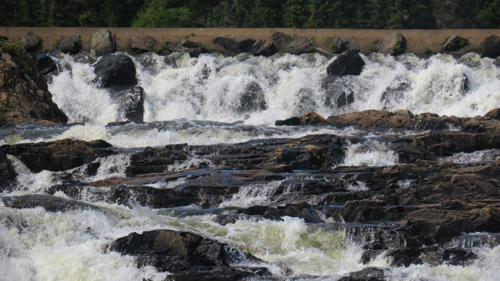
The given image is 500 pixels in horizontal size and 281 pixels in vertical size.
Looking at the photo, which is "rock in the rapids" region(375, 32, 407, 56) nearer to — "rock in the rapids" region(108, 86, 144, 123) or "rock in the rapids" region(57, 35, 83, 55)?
"rock in the rapids" region(108, 86, 144, 123)

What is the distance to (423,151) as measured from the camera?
635 inches

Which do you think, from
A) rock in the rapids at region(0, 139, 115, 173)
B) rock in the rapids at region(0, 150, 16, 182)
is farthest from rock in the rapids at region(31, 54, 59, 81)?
rock in the rapids at region(0, 150, 16, 182)

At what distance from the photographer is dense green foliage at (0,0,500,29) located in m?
37.0

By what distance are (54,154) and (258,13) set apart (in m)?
25.3

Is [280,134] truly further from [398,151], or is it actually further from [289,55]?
[289,55]

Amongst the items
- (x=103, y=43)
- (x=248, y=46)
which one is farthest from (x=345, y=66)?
(x=103, y=43)

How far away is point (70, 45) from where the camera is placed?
3067cm

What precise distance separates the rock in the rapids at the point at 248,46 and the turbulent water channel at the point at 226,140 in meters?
0.99

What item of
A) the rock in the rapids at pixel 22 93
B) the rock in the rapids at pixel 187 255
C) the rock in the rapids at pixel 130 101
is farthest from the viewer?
the rock in the rapids at pixel 130 101

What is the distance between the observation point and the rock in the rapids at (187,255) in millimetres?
8516

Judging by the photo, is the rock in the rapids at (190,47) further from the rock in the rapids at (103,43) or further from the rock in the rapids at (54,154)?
the rock in the rapids at (54,154)

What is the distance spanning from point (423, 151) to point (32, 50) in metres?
21.4

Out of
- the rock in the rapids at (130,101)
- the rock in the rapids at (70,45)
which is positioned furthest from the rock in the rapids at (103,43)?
the rock in the rapids at (130,101)

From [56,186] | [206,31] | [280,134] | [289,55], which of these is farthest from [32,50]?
[56,186]
